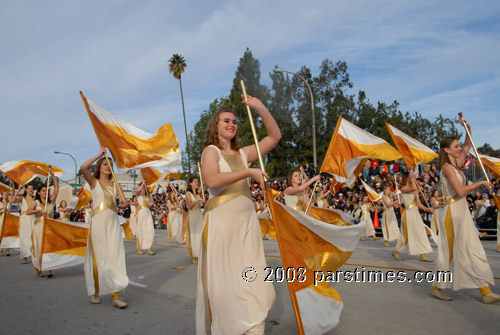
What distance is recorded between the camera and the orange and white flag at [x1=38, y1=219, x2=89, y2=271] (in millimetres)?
8539

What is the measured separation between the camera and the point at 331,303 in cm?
387

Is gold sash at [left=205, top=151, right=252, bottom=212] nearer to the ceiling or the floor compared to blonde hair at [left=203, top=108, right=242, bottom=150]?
nearer to the floor

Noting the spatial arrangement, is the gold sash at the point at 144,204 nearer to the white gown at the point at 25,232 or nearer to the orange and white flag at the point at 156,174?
the orange and white flag at the point at 156,174

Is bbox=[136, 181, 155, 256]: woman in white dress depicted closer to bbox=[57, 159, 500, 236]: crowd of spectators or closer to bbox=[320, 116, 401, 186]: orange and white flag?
bbox=[57, 159, 500, 236]: crowd of spectators

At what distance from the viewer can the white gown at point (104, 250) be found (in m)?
6.08

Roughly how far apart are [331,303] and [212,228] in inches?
50.1

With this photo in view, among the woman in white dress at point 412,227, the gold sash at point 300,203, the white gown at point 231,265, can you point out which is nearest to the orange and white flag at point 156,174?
Answer: the gold sash at point 300,203

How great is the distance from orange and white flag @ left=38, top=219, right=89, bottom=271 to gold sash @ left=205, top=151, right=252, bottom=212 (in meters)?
6.10

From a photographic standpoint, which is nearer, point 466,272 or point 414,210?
point 466,272

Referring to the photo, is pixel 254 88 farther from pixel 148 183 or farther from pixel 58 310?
pixel 58 310

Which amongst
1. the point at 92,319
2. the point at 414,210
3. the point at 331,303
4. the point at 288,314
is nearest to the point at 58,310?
the point at 92,319

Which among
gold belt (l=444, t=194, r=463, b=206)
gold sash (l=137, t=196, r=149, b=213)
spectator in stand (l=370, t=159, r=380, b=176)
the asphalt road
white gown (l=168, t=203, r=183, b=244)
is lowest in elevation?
white gown (l=168, t=203, r=183, b=244)

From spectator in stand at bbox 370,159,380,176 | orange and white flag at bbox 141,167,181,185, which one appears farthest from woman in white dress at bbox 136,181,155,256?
spectator in stand at bbox 370,159,380,176

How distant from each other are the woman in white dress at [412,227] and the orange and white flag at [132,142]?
4.96 meters
